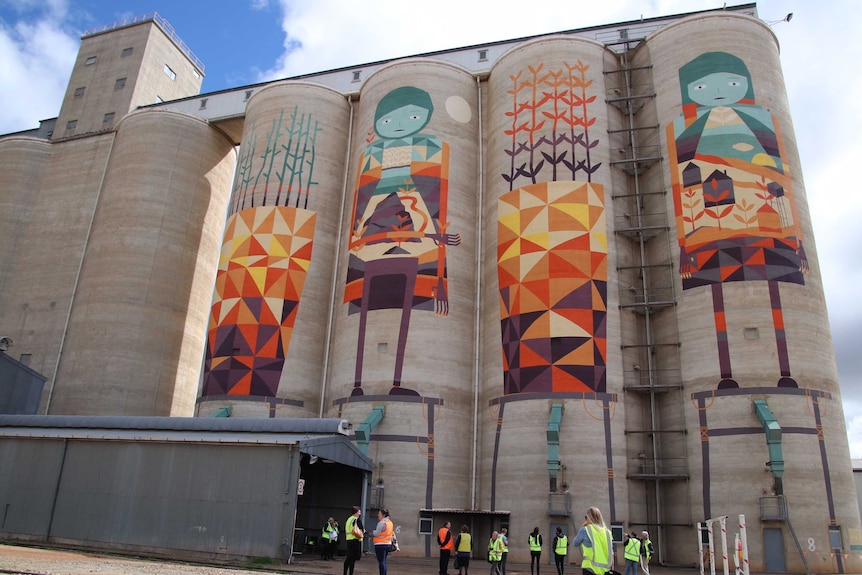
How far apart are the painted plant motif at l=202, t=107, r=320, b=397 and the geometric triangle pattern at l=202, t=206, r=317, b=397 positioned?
53 mm

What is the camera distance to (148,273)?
4594 cm

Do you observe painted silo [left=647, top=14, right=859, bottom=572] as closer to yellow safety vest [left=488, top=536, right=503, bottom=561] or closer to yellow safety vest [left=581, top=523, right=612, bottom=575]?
yellow safety vest [left=488, top=536, right=503, bottom=561]

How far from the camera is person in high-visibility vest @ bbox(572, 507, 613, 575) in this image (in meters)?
9.39

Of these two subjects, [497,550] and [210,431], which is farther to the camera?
[210,431]

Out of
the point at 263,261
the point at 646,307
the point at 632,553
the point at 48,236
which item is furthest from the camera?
the point at 48,236

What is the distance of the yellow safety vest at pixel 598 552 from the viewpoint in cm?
938

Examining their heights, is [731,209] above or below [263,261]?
above

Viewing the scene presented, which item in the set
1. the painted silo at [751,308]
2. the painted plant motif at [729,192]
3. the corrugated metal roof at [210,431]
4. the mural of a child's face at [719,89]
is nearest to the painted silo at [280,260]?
the corrugated metal roof at [210,431]

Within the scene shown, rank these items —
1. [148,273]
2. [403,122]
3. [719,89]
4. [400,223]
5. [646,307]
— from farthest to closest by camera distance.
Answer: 1. [148,273]
2. [403,122]
3. [400,223]
4. [719,89]
5. [646,307]

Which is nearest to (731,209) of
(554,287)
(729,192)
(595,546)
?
(729,192)

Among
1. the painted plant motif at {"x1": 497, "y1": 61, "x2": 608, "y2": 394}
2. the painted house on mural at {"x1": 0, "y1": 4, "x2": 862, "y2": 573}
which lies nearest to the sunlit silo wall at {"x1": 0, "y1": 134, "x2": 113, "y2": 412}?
the painted house on mural at {"x1": 0, "y1": 4, "x2": 862, "y2": 573}

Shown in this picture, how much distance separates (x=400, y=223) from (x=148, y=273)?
19.4 metres

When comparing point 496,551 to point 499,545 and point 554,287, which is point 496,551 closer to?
point 499,545

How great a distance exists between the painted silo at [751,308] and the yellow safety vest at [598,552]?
22.1 meters
